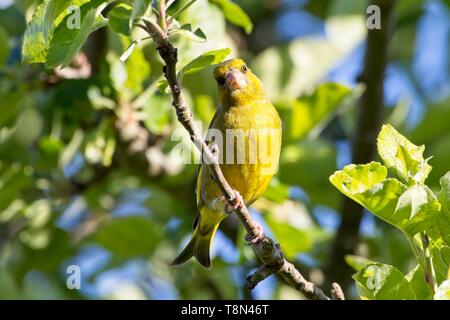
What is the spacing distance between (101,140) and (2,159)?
0.53 meters

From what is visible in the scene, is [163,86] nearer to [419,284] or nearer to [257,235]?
[257,235]

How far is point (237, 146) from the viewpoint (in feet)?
11.3

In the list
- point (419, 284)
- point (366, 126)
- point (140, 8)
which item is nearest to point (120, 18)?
point (140, 8)

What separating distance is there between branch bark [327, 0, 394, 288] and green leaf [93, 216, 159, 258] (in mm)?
917

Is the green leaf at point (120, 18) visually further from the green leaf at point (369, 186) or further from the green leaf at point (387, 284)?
the green leaf at point (387, 284)

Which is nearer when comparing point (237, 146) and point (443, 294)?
point (443, 294)

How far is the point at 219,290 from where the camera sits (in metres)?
4.40

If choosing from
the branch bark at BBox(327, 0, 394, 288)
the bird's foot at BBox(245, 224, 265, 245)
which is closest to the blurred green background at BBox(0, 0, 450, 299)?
the branch bark at BBox(327, 0, 394, 288)

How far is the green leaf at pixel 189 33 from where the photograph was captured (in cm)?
215

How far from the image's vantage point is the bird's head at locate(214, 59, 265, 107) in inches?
143

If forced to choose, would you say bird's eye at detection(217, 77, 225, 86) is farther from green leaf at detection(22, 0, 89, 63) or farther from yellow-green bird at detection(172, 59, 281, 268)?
green leaf at detection(22, 0, 89, 63)

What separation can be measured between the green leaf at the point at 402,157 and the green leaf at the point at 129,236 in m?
2.25

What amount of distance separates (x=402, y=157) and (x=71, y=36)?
2.89 feet

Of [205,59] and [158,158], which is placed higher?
[205,59]
